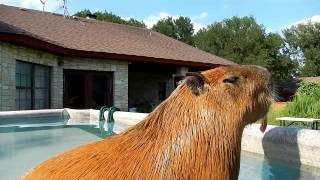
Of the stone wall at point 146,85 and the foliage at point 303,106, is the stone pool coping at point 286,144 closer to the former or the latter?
the foliage at point 303,106

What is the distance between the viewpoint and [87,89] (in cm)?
2091

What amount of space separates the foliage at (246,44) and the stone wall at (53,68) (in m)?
33.8

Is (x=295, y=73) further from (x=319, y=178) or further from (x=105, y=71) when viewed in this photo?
(x=319, y=178)

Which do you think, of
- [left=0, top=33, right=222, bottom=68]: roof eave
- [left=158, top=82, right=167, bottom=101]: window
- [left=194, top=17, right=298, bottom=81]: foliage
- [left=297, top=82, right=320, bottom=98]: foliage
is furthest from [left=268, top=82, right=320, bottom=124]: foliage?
[left=194, top=17, right=298, bottom=81]: foliage

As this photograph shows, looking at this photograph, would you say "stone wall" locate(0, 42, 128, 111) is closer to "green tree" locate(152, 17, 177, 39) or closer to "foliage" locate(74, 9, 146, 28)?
"foliage" locate(74, 9, 146, 28)

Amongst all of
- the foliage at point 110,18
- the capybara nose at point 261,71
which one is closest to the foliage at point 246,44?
the foliage at point 110,18

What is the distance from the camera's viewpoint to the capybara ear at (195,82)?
1.78 meters

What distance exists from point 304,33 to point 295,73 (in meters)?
5.42

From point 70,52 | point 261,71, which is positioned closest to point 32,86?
point 70,52

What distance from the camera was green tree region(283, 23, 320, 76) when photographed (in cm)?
6184

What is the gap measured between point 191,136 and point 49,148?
5782 mm

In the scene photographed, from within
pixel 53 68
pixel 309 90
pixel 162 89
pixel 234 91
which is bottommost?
pixel 162 89

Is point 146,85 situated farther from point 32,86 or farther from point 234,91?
point 234,91

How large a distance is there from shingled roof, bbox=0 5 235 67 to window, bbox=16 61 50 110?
0.92m
